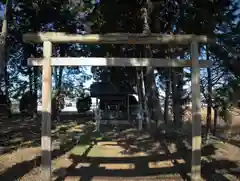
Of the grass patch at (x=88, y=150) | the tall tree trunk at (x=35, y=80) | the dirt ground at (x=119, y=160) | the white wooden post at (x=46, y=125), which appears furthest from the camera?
the tall tree trunk at (x=35, y=80)

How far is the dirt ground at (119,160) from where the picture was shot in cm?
627

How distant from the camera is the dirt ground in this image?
6266mm

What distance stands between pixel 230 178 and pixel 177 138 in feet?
14.5

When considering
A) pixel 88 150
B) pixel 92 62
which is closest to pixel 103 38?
pixel 92 62

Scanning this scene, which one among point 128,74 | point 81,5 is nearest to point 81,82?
point 128,74

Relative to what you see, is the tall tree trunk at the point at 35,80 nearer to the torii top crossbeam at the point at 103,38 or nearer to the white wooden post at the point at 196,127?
the torii top crossbeam at the point at 103,38

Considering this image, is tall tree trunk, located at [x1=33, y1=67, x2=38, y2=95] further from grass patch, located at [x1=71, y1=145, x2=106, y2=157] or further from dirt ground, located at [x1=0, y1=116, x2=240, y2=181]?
grass patch, located at [x1=71, y1=145, x2=106, y2=157]

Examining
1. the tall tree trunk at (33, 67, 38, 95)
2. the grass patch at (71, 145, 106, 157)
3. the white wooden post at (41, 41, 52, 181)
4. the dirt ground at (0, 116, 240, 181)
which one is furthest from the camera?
the tall tree trunk at (33, 67, 38, 95)

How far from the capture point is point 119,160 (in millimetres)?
7781

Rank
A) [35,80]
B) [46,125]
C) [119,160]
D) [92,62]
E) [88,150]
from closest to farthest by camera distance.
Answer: [46,125] < [92,62] < [119,160] < [88,150] < [35,80]

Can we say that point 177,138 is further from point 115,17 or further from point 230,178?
point 115,17

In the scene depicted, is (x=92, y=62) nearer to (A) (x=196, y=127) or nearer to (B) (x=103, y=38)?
(B) (x=103, y=38)

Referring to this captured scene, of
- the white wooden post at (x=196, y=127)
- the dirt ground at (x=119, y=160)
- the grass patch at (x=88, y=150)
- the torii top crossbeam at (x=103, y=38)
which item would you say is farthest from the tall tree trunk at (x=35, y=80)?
the white wooden post at (x=196, y=127)

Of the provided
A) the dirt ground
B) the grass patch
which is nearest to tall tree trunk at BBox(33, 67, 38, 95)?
the dirt ground
